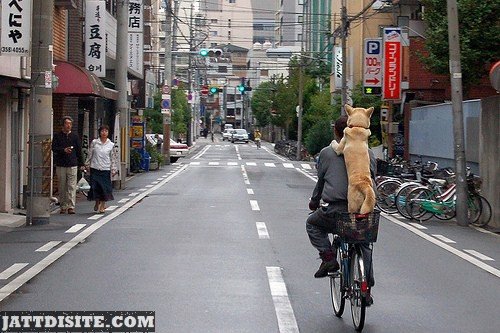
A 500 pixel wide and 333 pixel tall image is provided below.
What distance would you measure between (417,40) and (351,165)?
33.3 meters

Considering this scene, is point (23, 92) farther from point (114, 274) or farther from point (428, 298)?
point (428, 298)

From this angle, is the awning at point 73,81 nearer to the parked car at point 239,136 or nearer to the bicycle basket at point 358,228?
the bicycle basket at point 358,228

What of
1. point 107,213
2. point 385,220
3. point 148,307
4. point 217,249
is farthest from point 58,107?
point 148,307

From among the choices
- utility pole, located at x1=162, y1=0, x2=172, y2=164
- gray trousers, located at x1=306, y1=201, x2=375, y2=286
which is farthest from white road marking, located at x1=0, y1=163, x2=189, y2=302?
utility pole, located at x1=162, y1=0, x2=172, y2=164

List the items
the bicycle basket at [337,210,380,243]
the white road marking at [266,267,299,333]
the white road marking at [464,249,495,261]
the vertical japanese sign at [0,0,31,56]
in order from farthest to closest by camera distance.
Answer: the vertical japanese sign at [0,0,31,56] < the white road marking at [464,249,495,261] < the white road marking at [266,267,299,333] < the bicycle basket at [337,210,380,243]

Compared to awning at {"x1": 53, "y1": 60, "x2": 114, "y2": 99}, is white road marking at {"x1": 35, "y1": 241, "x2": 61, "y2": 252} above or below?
below

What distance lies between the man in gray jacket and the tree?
65.8 ft

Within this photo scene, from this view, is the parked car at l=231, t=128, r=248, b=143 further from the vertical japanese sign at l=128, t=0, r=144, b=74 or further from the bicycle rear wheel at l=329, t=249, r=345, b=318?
the bicycle rear wheel at l=329, t=249, r=345, b=318

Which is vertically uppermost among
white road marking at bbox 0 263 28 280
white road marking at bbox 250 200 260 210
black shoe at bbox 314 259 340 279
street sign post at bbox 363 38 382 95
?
street sign post at bbox 363 38 382 95

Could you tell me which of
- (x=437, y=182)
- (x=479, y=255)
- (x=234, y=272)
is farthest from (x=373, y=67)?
(x=234, y=272)

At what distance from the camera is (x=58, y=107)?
27.1m

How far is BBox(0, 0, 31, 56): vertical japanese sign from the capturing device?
52.4ft

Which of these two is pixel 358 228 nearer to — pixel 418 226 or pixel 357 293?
pixel 357 293

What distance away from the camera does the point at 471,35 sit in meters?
27.6
